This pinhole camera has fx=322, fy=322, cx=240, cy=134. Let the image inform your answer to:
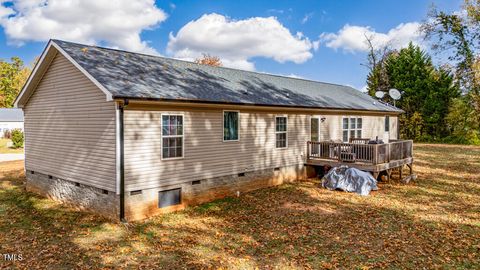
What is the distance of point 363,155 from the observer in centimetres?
1369

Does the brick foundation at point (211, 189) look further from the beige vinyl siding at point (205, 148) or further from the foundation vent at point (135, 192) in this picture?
the beige vinyl siding at point (205, 148)

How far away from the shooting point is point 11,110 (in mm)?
47750

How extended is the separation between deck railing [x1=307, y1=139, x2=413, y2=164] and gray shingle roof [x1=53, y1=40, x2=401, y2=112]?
2.09 meters

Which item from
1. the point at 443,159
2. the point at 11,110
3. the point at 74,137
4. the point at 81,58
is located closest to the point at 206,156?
the point at 74,137

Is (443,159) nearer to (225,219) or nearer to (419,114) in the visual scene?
(419,114)

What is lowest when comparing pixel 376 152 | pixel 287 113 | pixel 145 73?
pixel 376 152

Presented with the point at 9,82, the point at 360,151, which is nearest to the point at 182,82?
the point at 360,151

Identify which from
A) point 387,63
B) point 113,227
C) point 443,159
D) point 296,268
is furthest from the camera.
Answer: point 387,63

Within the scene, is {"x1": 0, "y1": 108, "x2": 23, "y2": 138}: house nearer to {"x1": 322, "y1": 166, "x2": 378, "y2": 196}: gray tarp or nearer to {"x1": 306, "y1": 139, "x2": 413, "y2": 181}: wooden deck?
{"x1": 306, "y1": 139, "x2": 413, "y2": 181}: wooden deck

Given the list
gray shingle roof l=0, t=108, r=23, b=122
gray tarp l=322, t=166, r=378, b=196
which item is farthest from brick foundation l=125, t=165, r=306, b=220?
gray shingle roof l=0, t=108, r=23, b=122

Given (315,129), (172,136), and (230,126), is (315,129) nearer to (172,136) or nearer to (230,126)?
(230,126)

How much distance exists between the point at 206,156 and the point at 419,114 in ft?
115

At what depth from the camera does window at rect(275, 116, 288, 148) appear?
1410 centimetres

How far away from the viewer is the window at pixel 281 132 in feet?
46.3
